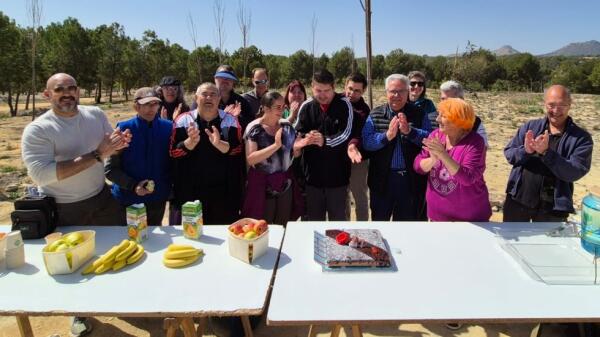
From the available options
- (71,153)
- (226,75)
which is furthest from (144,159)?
(226,75)

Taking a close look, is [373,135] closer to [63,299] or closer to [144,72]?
[63,299]

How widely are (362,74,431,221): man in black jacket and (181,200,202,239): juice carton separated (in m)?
1.67

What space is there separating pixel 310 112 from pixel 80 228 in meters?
2.12

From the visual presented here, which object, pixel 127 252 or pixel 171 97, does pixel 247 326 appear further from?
pixel 171 97

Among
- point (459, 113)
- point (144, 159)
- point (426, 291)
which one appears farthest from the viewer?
point (144, 159)

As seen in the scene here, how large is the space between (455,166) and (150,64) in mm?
35421

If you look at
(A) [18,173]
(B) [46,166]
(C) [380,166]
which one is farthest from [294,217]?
(A) [18,173]

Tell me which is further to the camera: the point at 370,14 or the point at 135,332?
the point at 370,14

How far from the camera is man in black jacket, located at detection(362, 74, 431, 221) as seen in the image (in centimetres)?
316

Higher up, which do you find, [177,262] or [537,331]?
[177,262]

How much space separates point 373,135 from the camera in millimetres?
3250

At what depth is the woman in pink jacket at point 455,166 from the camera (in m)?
2.43

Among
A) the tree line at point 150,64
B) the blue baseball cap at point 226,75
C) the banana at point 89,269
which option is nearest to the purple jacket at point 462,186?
the banana at point 89,269

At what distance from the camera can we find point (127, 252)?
2076 millimetres
